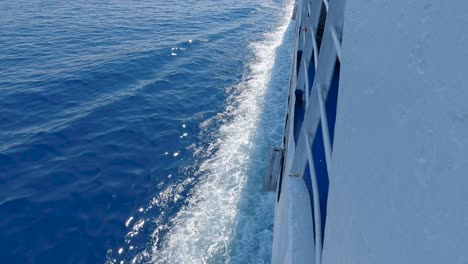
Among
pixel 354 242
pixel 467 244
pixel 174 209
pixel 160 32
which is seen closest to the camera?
pixel 467 244

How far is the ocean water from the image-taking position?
5.48 metres

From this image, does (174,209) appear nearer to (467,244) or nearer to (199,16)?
(467,244)

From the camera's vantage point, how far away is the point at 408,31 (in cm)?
92

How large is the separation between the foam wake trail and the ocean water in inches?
0.9

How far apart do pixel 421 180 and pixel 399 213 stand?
0.42 ft

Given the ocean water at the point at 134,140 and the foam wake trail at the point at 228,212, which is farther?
the ocean water at the point at 134,140

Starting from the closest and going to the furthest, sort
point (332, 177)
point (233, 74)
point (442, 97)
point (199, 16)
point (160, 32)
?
point (442, 97) < point (332, 177) < point (233, 74) < point (160, 32) < point (199, 16)

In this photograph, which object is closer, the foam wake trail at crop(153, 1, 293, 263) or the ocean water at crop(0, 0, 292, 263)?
the foam wake trail at crop(153, 1, 293, 263)

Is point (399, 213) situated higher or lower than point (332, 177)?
higher

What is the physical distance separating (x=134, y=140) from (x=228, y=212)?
3.66 metres

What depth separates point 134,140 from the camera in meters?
8.12

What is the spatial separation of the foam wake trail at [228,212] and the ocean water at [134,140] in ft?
0.08

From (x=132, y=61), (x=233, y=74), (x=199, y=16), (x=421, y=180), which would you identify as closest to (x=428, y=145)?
(x=421, y=180)

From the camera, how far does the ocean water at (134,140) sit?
5480 millimetres
